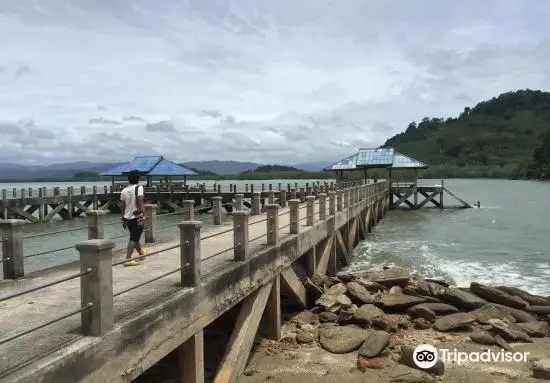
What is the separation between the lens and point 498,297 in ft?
42.4

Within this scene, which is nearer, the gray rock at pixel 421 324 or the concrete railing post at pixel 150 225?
the gray rock at pixel 421 324

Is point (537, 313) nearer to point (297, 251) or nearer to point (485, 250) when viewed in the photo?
point (297, 251)

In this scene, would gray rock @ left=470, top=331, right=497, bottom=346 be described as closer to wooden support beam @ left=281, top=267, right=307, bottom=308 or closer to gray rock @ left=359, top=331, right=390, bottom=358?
gray rock @ left=359, top=331, right=390, bottom=358

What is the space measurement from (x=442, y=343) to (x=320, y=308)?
2768mm

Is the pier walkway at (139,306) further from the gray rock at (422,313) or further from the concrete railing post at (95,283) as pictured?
the gray rock at (422,313)

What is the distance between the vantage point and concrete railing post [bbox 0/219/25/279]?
7.53 meters

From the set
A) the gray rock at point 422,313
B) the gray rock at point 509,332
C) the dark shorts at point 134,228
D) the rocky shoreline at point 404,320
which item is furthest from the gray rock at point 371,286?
the dark shorts at point 134,228

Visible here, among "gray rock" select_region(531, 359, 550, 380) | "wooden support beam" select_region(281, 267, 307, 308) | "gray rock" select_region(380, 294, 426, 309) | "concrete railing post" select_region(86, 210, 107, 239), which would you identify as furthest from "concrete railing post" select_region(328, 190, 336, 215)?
"concrete railing post" select_region(86, 210, 107, 239)

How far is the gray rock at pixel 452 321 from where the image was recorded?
1073 centimetres

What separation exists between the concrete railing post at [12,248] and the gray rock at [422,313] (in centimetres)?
785

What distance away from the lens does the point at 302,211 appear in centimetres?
1812

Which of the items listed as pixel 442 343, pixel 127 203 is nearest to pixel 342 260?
pixel 442 343

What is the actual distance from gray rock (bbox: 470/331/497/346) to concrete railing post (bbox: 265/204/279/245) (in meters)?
4.23

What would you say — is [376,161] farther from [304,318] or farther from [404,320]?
[304,318]
